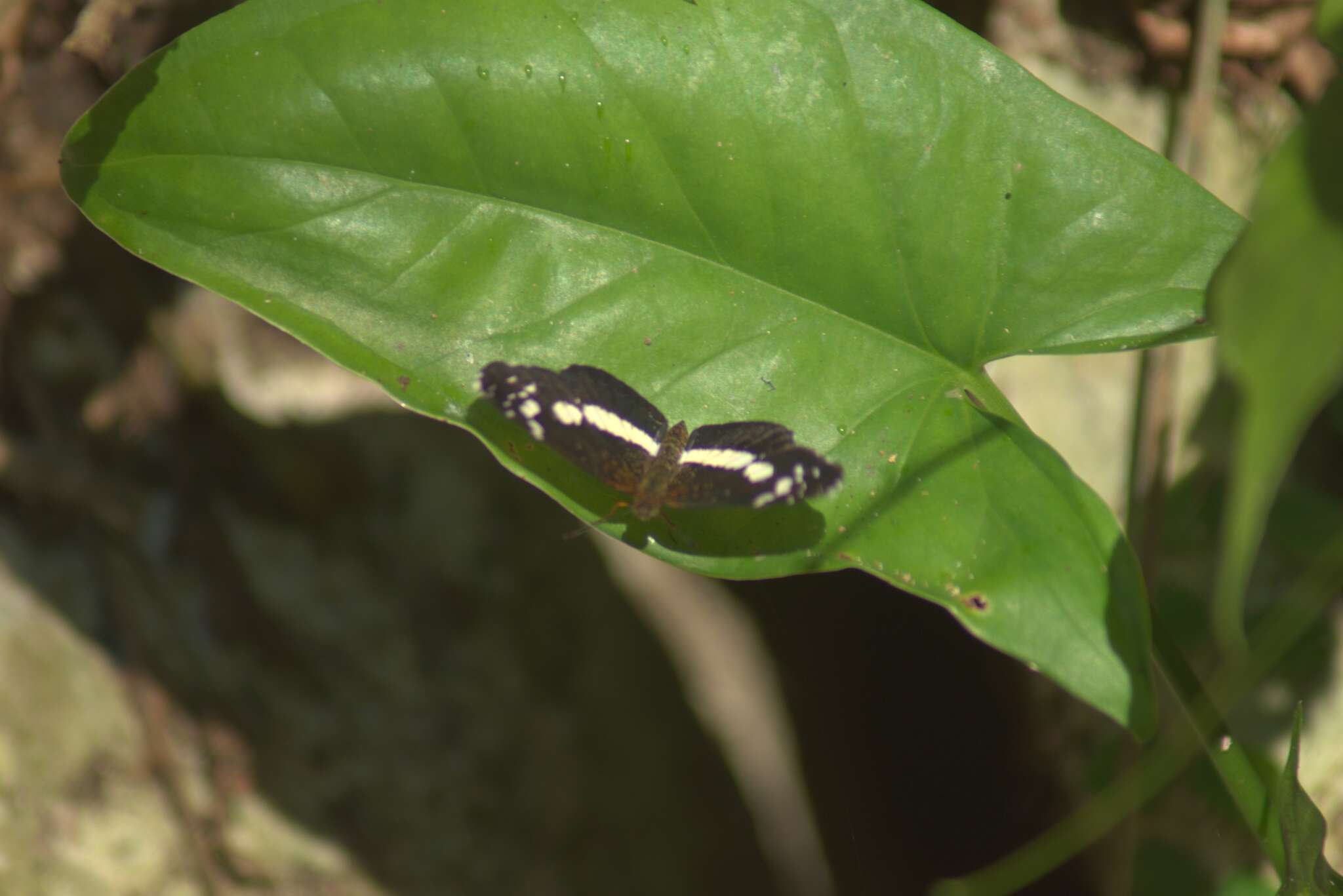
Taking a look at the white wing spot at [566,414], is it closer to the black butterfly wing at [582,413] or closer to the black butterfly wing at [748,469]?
the black butterfly wing at [582,413]

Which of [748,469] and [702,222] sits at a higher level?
[702,222]

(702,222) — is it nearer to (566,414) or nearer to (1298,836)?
(566,414)

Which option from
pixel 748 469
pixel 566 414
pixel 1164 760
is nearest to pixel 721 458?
pixel 748 469

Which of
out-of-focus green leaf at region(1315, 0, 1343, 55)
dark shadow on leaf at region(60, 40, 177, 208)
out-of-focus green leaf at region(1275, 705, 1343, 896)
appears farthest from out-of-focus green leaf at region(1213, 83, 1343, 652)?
dark shadow on leaf at region(60, 40, 177, 208)

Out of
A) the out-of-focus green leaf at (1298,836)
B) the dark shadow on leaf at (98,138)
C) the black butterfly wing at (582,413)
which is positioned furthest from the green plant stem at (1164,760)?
the dark shadow on leaf at (98,138)

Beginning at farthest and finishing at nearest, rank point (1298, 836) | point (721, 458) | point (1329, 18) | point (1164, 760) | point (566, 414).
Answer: point (1164, 760)
point (721, 458)
point (566, 414)
point (1298, 836)
point (1329, 18)

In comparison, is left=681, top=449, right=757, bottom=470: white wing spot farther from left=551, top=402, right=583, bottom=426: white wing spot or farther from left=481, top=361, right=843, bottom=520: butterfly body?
left=551, top=402, right=583, bottom=426: white wing spot
